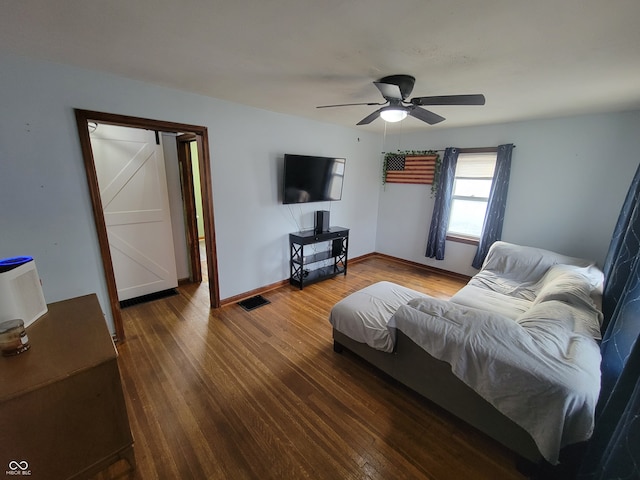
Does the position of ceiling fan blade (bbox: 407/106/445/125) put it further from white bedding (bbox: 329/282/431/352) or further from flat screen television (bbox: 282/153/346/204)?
flat screen television (bbox: 282/153/346/204)

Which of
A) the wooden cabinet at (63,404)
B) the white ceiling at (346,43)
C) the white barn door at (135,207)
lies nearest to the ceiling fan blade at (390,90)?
the white ceiling at (346,43)

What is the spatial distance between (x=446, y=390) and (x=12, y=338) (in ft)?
7.63

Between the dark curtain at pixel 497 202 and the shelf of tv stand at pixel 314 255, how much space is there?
2112 millimetres

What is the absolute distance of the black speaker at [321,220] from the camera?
388 centimetres

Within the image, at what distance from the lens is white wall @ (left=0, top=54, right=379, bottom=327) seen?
72.8 inches

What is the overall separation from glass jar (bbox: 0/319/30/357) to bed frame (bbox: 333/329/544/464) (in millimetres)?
2036

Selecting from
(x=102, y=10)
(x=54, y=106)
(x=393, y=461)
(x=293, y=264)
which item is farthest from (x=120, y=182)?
(x=393, y=461)

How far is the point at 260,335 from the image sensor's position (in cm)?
266

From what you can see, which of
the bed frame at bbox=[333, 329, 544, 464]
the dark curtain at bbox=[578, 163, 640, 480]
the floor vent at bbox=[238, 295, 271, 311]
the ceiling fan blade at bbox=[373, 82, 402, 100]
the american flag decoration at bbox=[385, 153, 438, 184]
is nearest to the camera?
the dark curtain at bbox=[578, 163, 640, 480]

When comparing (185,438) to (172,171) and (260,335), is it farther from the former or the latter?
(172,171)

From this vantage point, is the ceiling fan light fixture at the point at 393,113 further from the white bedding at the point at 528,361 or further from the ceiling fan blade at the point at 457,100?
the white bedding at the point at 528,361

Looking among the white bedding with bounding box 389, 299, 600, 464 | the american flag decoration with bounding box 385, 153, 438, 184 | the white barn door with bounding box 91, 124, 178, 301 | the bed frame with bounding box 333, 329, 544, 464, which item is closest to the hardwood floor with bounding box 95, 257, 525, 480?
the bed frame with bounding box 333, 329, 544, 464

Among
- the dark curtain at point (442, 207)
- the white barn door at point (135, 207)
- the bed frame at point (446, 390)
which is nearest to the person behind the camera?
the bed frame at point (446, 390)

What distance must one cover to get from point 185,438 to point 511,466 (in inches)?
78.8
